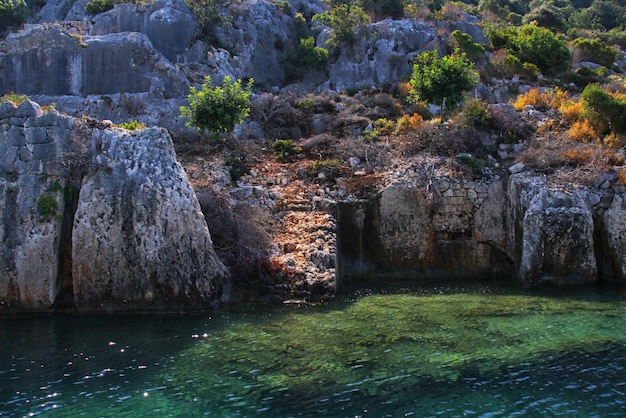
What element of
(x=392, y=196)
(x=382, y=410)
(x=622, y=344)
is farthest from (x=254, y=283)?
(x=622, y=344)

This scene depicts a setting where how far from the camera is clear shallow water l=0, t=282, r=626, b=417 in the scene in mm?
9617

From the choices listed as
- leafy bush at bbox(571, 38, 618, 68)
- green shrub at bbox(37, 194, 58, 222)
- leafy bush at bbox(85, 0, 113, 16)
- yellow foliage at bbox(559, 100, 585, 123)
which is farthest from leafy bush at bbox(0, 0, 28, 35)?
leafy bush at bbox(571, 38, 618, 68)

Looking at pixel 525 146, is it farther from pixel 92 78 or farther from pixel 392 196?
pixel 92 78

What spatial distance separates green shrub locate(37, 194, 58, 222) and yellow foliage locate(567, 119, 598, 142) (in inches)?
768

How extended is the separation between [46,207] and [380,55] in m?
23.3

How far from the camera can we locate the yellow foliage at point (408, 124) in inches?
992

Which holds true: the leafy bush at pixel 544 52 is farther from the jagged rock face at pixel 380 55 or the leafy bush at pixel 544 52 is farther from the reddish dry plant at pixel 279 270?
the reddish dry plant at pixel 279 270

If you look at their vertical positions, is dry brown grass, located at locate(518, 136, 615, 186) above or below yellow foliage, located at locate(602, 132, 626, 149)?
below

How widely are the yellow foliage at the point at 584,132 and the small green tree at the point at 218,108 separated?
13.6m

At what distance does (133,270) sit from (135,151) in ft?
11.9

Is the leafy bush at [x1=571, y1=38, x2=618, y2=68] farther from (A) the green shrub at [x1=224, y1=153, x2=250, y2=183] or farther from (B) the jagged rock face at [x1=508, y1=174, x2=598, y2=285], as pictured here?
(A) the green shrub at [x1=224, y1=153, x2=250, y2=183]

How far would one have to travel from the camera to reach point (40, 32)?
28641 millimetres

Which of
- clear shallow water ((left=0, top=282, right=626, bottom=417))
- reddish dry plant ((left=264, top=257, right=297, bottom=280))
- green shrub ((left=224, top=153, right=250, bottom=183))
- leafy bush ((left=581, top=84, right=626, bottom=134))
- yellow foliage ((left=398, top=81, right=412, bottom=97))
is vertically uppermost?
yellow foliage ((left=398, top=81, right=412, bottom=97))

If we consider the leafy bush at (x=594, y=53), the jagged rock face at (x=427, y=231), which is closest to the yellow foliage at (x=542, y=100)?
the jagged rock face at (x=427, y=231)
